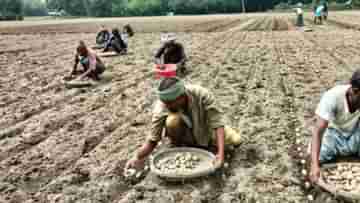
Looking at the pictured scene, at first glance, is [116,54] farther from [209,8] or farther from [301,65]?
[209,8]

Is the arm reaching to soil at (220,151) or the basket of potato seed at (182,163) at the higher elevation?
the arm reaching to soil at (220,151)

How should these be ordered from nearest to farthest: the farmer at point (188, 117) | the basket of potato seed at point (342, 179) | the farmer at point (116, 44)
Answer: the basket of potato seed at point (342, 179) < the farmer at point (188, 117) < the farmer at point (116, 44)

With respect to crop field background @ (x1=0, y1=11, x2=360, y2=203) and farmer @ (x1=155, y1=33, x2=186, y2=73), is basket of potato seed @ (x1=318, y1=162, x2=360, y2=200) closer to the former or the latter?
crop field background @ (x1=0, y1=11, x2=360, y2=203)

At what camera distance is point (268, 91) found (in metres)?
6.90

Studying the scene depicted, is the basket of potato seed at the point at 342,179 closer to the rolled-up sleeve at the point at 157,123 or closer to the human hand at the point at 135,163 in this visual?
the rolled-up sleeve at the point at 157,123

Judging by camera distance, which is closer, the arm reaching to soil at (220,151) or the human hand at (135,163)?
the arm reaching to soil at (220,151)

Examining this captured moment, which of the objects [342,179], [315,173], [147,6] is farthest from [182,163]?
[147,6]

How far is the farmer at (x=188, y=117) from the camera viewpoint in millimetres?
3477

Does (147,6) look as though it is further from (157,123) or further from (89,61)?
(157,123)

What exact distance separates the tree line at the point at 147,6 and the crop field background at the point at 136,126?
157 feet

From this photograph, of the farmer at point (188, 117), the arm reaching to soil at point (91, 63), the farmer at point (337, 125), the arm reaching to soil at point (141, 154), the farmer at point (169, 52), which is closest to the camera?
the farmer at point (337, 125)

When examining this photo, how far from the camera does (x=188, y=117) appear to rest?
378cm

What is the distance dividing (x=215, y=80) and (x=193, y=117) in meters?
4.19

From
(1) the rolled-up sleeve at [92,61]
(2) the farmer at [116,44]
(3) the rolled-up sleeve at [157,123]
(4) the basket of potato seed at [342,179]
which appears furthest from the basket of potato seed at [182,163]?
(2) the farmer at [116,44]
